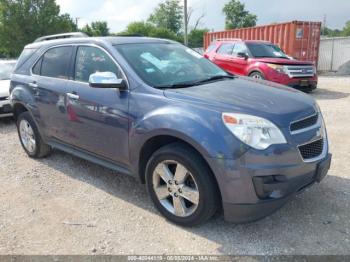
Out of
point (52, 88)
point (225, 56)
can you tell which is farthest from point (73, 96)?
point (225, 56)

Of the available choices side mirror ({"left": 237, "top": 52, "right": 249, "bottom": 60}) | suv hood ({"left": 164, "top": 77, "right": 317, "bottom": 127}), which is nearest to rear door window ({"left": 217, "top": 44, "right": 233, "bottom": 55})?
side mirror ({"left": 237, "top": 52, "right": 249, "bottom": 60})

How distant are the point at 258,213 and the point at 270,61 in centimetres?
805

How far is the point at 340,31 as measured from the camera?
91.0m

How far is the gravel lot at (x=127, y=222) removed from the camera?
3139 mm

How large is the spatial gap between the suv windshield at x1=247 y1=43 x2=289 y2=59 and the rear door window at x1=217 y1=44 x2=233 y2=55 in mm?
585

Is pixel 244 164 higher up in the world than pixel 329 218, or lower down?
higher up

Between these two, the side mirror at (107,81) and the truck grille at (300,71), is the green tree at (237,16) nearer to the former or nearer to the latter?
the truck grille at (300,71)

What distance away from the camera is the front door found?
12.1 feet

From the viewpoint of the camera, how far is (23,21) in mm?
28750

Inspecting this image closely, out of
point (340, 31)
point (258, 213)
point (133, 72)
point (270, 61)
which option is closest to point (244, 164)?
point (258, 213)

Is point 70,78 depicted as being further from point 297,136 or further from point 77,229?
point 297,136

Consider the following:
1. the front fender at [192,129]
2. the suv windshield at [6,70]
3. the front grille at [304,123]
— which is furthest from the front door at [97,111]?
the suv windshield at [6,70]

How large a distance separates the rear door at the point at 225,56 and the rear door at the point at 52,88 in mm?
7123

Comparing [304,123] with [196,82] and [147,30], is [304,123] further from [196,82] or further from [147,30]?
[147,30]
